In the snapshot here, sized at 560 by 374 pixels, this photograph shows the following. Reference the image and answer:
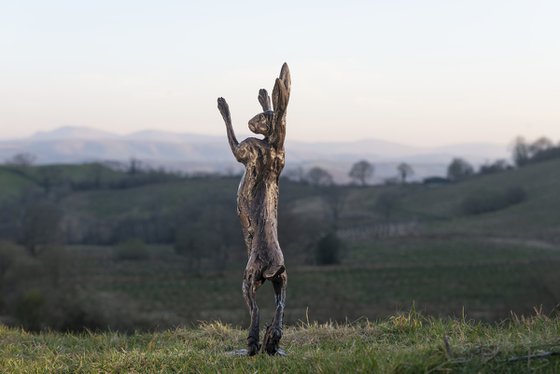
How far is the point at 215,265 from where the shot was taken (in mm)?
62844

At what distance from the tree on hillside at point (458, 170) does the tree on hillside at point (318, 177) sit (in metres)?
20.8

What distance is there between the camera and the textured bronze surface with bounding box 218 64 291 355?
8227 mm

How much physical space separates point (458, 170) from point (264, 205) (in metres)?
115

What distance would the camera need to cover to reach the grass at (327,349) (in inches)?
261

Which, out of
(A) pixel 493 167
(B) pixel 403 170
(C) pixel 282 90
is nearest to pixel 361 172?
(B) pixel 403 170

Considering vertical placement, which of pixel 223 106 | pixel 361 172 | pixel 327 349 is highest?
pixel 223 106

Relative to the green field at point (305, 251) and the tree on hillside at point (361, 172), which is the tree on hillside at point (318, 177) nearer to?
the green field at point (305, 251)

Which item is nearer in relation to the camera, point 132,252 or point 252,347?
point 252,347

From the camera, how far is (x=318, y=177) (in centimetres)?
10775

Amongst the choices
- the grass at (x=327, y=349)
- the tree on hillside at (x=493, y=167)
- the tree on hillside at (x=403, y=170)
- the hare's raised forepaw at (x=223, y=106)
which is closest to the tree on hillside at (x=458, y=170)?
the tree on hillside at (x=493, y=167)

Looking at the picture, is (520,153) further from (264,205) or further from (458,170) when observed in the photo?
(264,205)

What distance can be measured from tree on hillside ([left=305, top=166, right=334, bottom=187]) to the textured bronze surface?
9644 cm

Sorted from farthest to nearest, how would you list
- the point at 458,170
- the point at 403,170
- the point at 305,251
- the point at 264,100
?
the point at 403,170, the point at 458,170, the point at 305,251, the point at 264,100

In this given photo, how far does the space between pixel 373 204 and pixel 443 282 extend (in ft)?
152
